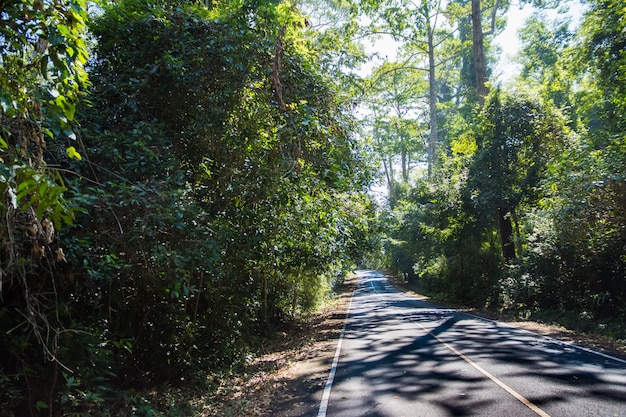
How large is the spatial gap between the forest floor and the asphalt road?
17.2 inches

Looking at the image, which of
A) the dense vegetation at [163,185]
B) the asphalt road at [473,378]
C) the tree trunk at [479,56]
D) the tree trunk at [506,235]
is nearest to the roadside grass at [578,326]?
the asphalt road at [473,378]

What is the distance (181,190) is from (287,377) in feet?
16.9

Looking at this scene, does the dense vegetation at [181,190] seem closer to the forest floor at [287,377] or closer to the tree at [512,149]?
the forest floor at [287,377]

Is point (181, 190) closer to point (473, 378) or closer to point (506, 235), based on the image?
point (473, 378)

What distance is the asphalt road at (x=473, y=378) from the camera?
596 centimetres

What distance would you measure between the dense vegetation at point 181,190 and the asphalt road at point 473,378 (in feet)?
9.88

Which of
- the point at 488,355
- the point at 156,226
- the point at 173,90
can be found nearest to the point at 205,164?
the point at 173,90

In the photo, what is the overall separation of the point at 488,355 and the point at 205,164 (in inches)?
285

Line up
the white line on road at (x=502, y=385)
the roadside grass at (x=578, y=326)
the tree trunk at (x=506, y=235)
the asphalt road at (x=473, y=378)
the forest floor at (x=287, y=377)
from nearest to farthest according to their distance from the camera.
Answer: the white line on road at (x=502, y=385)
the asphalt road at (x=473, y=378)
the forest floor at (x=287, y=377)
the roadside grass at (x=578, y=326)
the tree trunk at (x=506, y=235)

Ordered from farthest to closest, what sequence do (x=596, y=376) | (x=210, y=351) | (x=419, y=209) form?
(x=419, y=209) → (x=210, y=351) → (x=596, y=376)

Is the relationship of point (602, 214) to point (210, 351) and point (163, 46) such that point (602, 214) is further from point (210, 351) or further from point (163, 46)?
point (163, 46)

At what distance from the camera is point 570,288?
16.4 metres

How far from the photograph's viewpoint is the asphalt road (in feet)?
19.6

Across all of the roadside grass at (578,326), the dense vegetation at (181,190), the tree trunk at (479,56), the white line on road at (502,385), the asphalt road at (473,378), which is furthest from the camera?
the tree trunk at (479,56)
